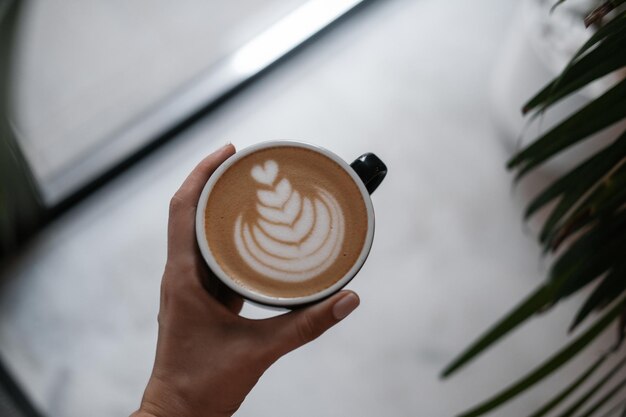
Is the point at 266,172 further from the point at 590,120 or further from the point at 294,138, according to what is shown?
the point at 294,138

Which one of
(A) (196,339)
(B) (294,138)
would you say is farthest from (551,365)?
(B) (294,138)

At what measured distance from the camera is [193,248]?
2.04 feet

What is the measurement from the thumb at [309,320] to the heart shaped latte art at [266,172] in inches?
5.1

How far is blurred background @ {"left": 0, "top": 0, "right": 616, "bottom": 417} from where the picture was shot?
1012mm

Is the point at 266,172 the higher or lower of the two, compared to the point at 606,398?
higher

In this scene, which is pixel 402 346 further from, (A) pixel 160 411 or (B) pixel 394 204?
(A) pixel 160 411

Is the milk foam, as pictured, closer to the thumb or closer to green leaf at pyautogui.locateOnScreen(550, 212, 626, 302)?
the thumb

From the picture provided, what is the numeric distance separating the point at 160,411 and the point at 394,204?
2.00ft

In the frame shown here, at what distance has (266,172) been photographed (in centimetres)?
63

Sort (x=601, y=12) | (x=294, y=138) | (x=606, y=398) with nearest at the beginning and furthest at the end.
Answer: (x=606, y=398), (x=601, y=12), (x=294, y=138)

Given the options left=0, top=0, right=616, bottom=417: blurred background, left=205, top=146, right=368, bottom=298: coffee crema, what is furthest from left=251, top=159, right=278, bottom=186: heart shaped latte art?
left=0, top=0, right=616, bottom=417: blurred background

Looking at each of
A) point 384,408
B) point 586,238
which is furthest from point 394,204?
point 586,238

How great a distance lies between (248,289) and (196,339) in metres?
0.09

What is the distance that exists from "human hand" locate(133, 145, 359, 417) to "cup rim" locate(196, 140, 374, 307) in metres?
0.02
